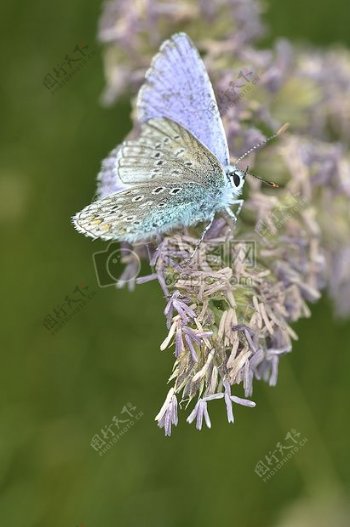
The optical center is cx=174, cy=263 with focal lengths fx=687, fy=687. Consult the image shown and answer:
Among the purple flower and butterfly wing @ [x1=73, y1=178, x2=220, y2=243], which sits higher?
butterfly wing @ [x1=73, y1=178, x2=220, y2=243]

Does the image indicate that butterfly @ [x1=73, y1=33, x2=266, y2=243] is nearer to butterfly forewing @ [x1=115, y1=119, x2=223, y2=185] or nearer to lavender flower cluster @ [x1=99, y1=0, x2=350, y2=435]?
butterfly forewing @ [x1=115, y1=119, x2=223, y2=185]

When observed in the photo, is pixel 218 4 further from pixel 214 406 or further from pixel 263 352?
pixel 214 406

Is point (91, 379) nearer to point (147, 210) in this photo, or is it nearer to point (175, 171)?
point (147, 210)

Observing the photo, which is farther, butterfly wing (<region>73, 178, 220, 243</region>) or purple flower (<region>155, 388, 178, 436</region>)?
butterfly wing (<region>73, 178, 220, 243</region>)

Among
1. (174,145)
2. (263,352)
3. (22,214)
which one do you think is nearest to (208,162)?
(174,145)

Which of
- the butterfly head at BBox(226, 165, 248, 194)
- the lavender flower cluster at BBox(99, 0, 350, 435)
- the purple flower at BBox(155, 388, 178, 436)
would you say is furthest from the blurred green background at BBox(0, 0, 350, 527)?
the purple flower at BBox(155, 388, 178, 436)

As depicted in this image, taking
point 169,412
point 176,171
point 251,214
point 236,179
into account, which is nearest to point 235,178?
point 236,179

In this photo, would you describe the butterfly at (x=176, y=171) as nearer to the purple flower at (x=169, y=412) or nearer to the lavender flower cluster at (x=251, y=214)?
the lavender flower cluster at (x=251, y=214)
